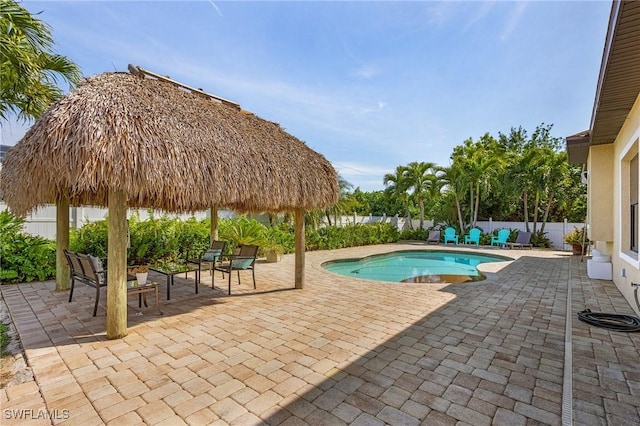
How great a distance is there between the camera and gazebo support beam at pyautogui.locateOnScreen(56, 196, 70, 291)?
6703 millimetres

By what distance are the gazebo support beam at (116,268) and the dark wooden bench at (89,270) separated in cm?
96

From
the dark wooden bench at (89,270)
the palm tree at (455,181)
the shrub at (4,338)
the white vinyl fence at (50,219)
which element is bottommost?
the shrub at (4,338)


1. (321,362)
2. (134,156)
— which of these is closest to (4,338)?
(134,156)

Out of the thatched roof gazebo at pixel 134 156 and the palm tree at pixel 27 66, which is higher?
the palm tree at pixel 27 66

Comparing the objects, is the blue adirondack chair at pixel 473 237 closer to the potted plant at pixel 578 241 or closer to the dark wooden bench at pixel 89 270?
the potted plant at pixel 578 241

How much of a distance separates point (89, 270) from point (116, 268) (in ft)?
4.56

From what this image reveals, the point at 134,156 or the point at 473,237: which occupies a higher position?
the point at 134,156

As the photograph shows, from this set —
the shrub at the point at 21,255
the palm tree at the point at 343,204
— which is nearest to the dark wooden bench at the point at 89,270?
the shrub at the point at 21,255

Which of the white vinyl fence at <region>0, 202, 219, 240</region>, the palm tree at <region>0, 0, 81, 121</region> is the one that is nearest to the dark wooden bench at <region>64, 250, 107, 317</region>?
the palm tree at <region>0, 0, 81, 121</region>

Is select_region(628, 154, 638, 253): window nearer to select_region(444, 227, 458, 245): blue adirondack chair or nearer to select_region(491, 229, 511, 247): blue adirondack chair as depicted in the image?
select_region(491, 229, 511, 247): blue adirondack chair

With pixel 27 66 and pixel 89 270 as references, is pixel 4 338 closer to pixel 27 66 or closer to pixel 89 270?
pixel 89 270

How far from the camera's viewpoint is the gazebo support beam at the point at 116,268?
4281 millimetres

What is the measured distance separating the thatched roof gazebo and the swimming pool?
587 cm

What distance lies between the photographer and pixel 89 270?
5188 mm
